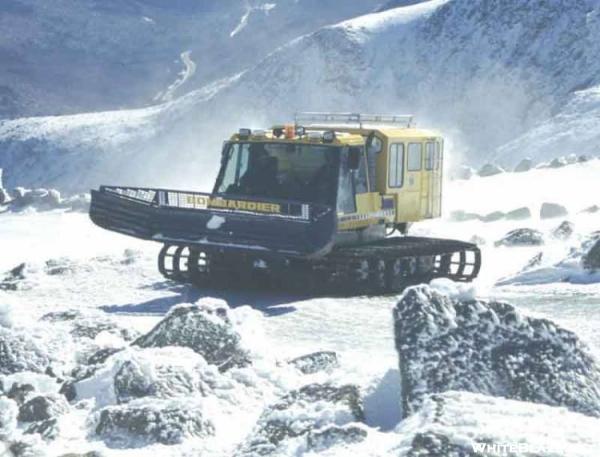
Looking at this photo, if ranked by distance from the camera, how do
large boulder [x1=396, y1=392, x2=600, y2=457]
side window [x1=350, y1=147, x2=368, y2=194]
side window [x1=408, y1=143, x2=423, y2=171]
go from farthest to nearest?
side window [x1=408, y1=143, x2=423, y2=171]
side window [x1=350, y1=147, x2=368, y2=194]
large boulder [x1=396, y1=392, x2=600, y2=457]

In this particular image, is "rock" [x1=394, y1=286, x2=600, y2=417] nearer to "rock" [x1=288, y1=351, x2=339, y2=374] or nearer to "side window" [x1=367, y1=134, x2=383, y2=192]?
"rock" [x1=288, y1=351, x2=339, y2=374]

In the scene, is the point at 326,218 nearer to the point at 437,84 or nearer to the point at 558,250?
the point at 558,250

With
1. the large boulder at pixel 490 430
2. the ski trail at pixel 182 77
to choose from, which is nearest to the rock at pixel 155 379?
the large boulder at pixel 490 430

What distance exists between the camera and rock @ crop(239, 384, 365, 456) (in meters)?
9.01

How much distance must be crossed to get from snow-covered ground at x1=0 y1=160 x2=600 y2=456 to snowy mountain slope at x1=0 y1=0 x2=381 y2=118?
8662 cm

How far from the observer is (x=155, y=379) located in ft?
34.4

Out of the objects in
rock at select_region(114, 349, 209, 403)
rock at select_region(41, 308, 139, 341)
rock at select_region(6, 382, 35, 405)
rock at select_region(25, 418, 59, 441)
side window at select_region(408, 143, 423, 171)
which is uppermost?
side window at select_region(408, 143, 423, 171)

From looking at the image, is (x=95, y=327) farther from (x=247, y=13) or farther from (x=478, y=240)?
(x=247, y=13)

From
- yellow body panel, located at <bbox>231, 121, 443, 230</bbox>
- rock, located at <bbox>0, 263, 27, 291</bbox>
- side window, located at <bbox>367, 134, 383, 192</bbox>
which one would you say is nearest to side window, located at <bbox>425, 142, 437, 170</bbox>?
yellow body panel, located at <bbox>231, 121, 443, 230</bbox>

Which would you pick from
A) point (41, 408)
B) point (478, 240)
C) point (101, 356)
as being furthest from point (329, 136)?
point (41, 408)

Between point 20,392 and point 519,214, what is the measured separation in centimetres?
2088

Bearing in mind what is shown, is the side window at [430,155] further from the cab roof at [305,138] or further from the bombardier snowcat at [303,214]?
the cab roof at [305,138]

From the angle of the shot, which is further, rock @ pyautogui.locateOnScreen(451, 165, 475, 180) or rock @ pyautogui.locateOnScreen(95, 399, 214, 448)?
rock @ pyautogui.locateOnScreen(451, 165, 475, 180)

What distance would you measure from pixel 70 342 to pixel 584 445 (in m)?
5.73
